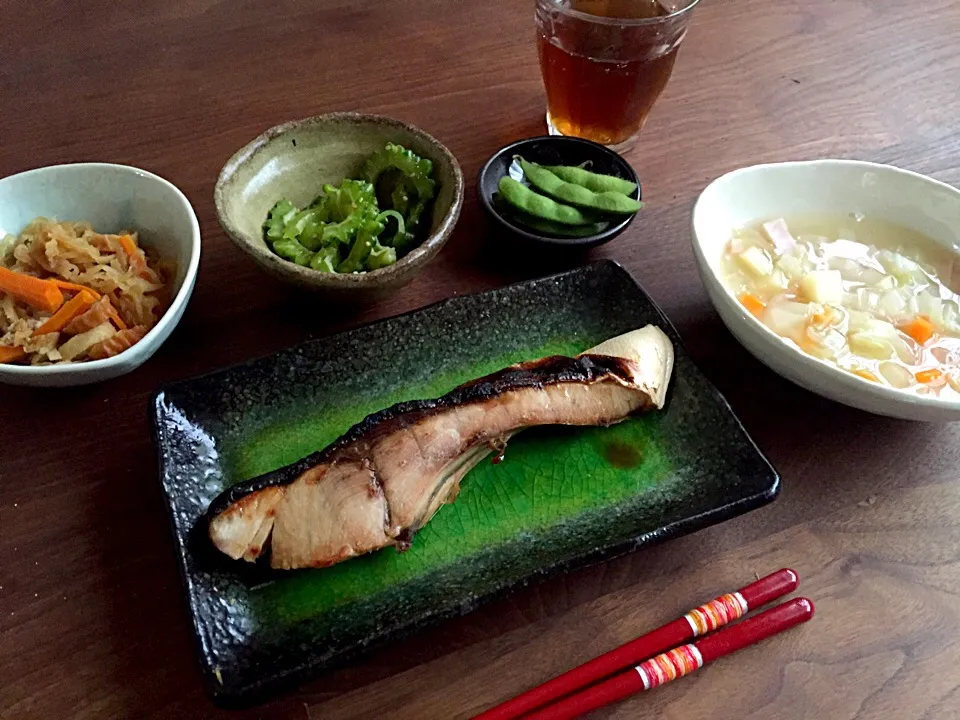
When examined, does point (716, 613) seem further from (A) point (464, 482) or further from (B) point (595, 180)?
(B) point (595, 180)

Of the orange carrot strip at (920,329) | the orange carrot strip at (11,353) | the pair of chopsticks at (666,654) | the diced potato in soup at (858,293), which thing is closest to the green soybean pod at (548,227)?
the diced potato in soup at (858,293)

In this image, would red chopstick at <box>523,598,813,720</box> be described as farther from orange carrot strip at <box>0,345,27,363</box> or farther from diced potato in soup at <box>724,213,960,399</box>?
orange carrot strip at <box>0,345,27,363</box>

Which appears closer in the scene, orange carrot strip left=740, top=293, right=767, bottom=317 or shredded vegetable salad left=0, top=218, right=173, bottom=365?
shredded vegetable salad left=0, top=218, right=173, bottom=365

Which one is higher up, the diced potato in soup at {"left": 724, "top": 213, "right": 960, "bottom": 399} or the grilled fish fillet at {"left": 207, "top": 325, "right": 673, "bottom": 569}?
the diced potato in soup at {"left": 724, "top": 213, "right": 960, "bottom": 399}

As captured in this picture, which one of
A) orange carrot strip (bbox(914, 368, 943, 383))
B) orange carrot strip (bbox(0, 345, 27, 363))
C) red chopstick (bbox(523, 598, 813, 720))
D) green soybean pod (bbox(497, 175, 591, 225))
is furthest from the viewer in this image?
green soybean pod (bbox(497, 175, 591, 225))

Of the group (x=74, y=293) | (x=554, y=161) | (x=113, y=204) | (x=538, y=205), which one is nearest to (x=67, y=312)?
(x=74, y=293)

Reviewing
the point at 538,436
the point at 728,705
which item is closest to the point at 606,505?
the point at 538,436

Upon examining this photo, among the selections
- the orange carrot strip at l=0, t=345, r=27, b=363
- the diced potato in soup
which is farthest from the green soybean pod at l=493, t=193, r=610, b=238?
the orange carrot strip at l=0, t=345, r=27, b=363

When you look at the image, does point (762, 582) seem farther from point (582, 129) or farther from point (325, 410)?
point (582, 129)
